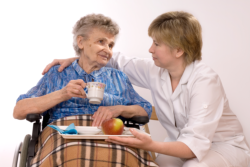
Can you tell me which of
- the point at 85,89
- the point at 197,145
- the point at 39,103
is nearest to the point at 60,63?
the point at 85,89

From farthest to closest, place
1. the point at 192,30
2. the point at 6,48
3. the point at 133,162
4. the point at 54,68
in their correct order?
the point at 6,48 → the point at 54,68 → the point at 192,30 → the point at 133,162

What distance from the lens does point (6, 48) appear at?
2.78m

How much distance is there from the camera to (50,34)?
284cm

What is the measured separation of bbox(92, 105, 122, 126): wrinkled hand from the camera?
1564 millimetres

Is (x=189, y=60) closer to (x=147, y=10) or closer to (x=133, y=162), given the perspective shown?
(x=133, y=162)

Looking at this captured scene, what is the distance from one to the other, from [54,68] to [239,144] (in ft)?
4.25

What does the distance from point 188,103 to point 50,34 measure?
70.7 inches

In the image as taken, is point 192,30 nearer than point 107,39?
Yes

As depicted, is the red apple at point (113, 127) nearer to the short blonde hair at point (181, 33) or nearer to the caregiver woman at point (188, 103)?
the caregiver woman at point (188, 103)

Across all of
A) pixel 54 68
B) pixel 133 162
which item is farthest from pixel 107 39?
pixel 133 162

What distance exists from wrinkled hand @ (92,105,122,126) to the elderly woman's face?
1.18 feet

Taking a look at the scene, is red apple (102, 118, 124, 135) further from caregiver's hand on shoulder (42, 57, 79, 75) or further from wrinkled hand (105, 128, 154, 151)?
caregiver's hand on shoulder (42, 57, 79, 75)

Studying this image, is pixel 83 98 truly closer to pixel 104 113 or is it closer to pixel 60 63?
pixel 104 113

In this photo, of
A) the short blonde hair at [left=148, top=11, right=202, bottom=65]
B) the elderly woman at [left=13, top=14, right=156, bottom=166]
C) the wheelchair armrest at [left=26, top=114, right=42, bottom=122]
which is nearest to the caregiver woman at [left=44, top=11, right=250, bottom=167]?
the short blonde hair at [left=148, top=11, right=202, bottom=65]
